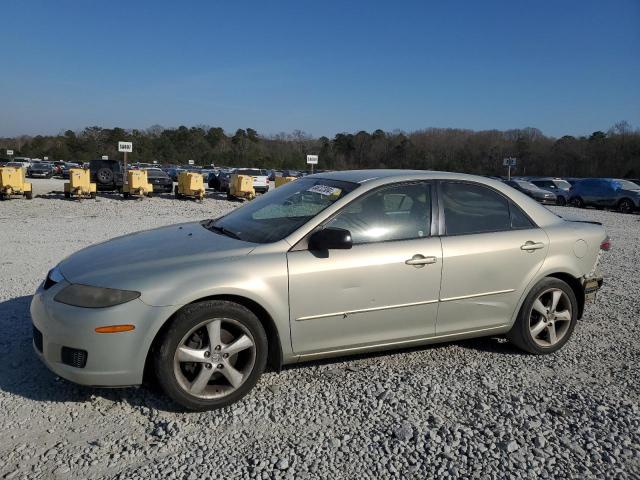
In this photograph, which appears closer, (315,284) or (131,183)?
(315,284)

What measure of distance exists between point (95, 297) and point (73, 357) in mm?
374

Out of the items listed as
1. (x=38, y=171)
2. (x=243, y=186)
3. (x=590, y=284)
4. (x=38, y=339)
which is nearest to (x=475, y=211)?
(x=590, y=284)

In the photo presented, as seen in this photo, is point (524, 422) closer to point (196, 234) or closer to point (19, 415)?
point (196, 234)

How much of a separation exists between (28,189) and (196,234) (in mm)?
20062

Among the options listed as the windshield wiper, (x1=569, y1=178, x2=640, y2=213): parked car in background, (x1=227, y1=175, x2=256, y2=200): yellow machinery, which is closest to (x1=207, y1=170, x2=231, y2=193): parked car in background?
(x1=227, y1=175, x2=256, y2=200): yellow machinery

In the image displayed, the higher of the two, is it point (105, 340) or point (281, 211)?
point (281, 211)

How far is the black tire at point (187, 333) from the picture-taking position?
294cm

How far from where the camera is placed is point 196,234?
3.82 meters

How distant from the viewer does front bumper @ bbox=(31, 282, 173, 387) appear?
285 cm

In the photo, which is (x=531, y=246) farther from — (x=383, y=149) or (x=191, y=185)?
(x=383, y=149)

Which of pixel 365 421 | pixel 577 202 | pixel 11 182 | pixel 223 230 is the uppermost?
pixel 11 182

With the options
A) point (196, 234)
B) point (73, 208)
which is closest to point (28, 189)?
point (73, 208)

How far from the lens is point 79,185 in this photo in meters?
20.9

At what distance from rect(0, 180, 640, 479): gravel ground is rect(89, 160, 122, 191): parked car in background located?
23.0 m
